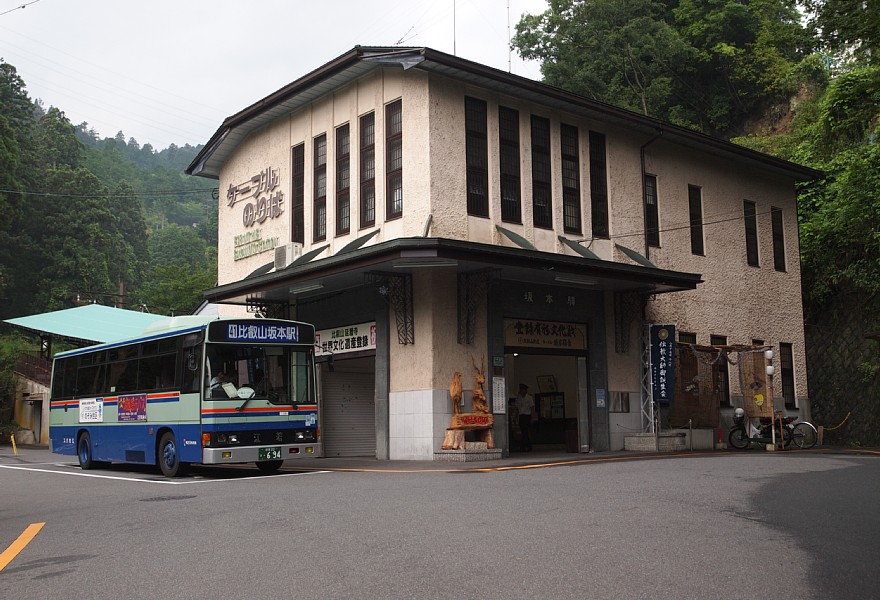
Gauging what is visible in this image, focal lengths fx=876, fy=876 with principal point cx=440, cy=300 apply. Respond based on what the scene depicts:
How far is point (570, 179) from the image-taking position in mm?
22938

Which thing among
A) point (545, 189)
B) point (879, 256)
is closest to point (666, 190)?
point (545, 189)

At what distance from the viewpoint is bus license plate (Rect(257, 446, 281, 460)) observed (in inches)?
637

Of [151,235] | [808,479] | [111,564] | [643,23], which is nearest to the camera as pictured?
[111,564]

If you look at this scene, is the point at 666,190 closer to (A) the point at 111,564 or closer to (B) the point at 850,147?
(B) the point at 850,147

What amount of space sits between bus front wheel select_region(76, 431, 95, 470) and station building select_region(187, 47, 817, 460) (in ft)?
17.3

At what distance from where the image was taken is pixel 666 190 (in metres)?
25.6

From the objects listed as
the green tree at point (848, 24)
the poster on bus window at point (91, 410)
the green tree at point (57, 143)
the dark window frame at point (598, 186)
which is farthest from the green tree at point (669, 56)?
the green tree at point (57, 143)

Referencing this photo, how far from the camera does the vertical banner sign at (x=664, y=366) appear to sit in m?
23.3

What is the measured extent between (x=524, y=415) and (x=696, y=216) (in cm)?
820

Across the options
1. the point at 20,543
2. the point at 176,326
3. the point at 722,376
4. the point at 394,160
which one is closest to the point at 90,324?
the point at 394,160

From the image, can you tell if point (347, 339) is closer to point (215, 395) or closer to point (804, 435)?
point (215, 395)

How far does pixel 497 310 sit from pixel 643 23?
28893 millimetres

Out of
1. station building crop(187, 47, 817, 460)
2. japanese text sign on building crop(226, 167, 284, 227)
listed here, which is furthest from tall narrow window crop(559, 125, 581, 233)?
japanese text sign on building crop(226, 167, 284, 227)

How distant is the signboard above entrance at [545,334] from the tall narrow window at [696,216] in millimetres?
5672
